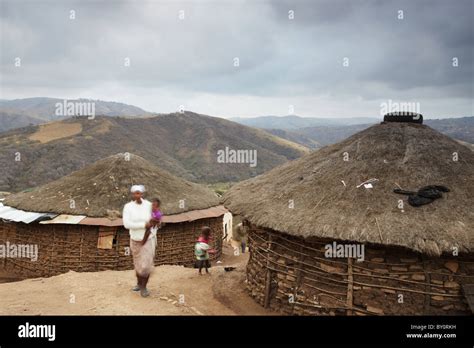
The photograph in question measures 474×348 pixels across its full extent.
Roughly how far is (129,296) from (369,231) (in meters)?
5.05

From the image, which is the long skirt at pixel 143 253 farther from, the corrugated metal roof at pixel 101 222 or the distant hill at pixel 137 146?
the distant hill at pixel 137 146

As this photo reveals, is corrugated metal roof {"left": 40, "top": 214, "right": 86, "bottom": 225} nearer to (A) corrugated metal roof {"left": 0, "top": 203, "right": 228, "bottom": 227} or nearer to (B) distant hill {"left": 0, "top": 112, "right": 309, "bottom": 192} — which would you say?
(A) corrugated metal roof {"left": 0, "top": 203, "right": 228, "bottom": 227}

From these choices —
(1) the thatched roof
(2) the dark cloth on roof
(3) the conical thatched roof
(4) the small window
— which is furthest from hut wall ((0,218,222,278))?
(2) the dark cloth on roof

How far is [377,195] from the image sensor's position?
7.93 meters

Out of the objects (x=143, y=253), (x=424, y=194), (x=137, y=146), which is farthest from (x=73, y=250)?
(x=137, y=146)

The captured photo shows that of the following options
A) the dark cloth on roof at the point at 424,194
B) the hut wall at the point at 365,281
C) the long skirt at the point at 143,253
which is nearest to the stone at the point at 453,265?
the hut wall at the point at 365,281

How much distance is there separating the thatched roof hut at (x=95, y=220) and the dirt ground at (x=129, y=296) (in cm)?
352

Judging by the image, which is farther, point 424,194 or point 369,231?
point 424,194

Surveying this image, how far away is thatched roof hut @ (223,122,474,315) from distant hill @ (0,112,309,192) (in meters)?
48.4

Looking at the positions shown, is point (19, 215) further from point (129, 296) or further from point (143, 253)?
point (143, 253)

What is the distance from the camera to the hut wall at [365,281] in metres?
7.11

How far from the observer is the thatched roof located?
7020mm

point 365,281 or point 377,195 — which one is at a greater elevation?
point 377,195
